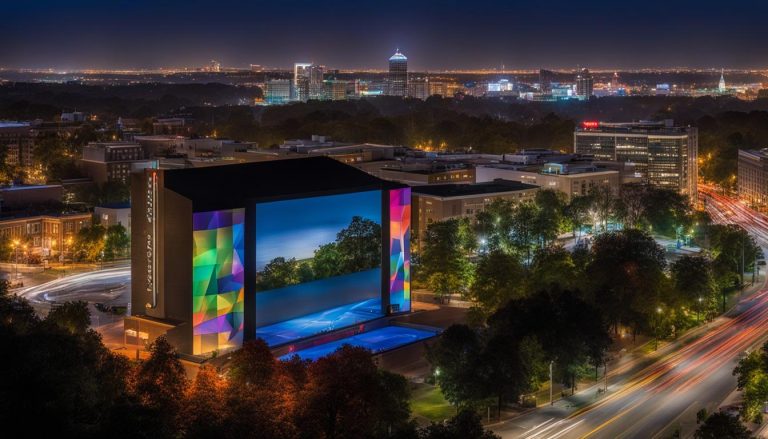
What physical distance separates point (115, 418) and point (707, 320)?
61.8ft

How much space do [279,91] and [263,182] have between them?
125 meters

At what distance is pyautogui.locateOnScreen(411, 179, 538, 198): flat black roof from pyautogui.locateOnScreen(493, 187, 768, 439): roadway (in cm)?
1554

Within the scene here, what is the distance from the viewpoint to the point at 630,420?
19.2 metres

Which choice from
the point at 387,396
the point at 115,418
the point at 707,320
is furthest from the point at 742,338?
the point at 115,418

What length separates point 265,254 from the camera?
25359 millimetres

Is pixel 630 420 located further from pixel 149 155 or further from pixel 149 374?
pixel 149 155

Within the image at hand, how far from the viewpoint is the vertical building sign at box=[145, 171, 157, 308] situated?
24.0 m

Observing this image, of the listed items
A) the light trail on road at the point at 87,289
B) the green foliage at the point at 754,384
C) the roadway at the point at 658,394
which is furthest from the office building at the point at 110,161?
the green foliage at the point at 754,384

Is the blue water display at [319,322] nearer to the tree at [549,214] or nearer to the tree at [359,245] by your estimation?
the tree at [359,245]

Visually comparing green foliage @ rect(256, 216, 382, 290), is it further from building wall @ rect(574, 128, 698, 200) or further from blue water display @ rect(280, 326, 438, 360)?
building wall @ rect(574, 128, 698, 200)

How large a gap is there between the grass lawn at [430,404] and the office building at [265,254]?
14.8 feet

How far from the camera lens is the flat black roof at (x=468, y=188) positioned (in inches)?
1640

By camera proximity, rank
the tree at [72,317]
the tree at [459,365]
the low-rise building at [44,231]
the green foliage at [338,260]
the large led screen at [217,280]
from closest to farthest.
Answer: the tree at [459,365], the tree at [72,317], the large led screen at [217,280], the green foliage at [338,260], the low-rise building at [44,231]

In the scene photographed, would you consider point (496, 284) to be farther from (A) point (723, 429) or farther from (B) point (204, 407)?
(A) point (723, 429)
